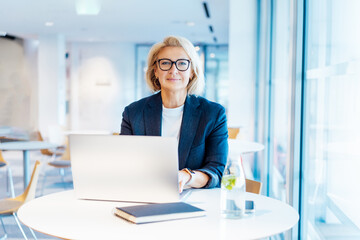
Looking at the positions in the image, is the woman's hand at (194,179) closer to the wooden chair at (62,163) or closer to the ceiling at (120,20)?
the wooden chair at (62,163)

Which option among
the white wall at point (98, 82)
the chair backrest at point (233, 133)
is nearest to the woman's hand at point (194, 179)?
the chair backrest at point (233, 133)

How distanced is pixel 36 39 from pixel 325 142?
1093 cm

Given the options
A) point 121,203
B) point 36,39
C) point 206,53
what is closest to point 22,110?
point 36,39

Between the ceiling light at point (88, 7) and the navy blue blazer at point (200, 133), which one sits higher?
the ceiling light at point (88, 7)

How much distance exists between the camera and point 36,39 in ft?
39.2

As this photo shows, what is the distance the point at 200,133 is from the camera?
2.20m

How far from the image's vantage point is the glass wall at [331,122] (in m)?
2.00

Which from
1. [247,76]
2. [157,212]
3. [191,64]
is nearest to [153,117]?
[191,64]

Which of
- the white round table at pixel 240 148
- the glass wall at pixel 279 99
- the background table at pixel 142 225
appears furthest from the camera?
the glass wall at pixel 279 99


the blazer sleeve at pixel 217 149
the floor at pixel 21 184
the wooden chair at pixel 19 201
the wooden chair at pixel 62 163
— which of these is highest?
the blazer sleeve at pixel 217 149

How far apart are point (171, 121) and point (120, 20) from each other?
713cm

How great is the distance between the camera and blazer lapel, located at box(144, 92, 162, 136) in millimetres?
2303

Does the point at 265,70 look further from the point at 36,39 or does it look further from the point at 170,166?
the point at 36,39

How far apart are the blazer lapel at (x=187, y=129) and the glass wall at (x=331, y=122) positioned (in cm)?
75
